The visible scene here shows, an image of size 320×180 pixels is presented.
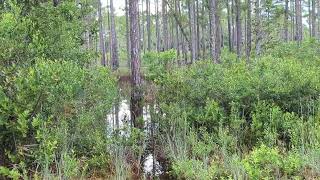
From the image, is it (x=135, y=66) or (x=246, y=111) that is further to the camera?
(x=135, y=66)

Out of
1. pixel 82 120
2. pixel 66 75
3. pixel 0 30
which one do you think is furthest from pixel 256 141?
pixel 0 30

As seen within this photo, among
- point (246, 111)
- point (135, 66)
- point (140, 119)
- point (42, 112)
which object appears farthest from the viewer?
point (135, 66)

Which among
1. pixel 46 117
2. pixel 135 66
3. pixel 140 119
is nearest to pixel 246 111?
pixel 140 119

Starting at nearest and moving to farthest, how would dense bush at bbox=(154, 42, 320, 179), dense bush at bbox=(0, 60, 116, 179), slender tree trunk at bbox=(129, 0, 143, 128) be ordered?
dense bush at bbox=(0, 60, 116, 179) → dense bush at bbox=(154, 42, 320, 179) → slender tree trunk at bbox=(129, 0, 143, 128)

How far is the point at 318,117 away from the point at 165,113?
126 inches

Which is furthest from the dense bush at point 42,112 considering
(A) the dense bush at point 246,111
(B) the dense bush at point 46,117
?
(A) the dense bush at point 246,111

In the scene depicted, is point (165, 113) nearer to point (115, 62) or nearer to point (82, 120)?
point (82, 120)

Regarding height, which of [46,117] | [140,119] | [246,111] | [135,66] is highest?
[135,66]

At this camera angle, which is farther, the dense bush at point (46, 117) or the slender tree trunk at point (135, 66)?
the slender tree trunk at point (135, 66)

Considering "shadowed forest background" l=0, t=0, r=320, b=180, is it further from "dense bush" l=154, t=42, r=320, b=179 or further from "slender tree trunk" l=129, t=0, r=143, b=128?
"slender tree trunk" l=129, t=0, r=143, b=128

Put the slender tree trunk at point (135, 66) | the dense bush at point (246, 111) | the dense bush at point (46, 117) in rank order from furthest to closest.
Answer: the slender tree trunk at point (135, 66), the dense bush at point (246, 111), the dense bush at point (46, 117)

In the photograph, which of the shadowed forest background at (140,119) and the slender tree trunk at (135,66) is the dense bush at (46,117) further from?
the slender tree trunk at (135,66)

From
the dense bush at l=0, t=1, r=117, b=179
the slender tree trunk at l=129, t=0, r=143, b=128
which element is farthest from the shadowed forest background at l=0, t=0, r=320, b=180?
the slender tree trunk at l=129, t=0, r=143, b=128

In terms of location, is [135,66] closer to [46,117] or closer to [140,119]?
[140,119]
